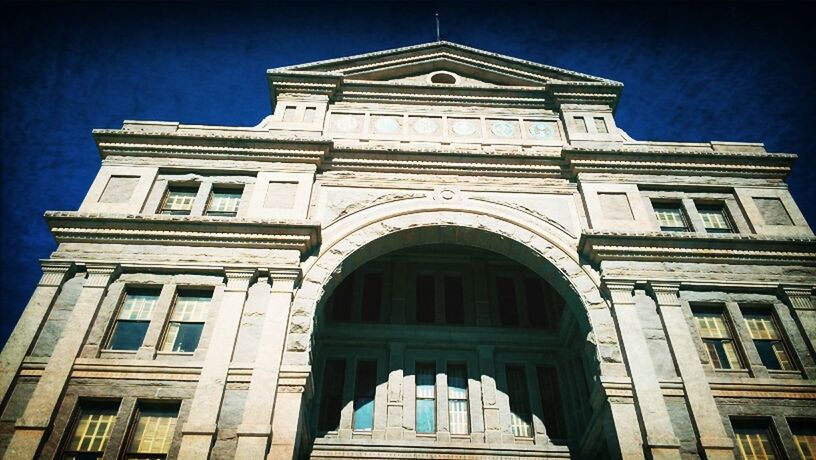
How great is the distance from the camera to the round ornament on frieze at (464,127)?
22.3 metres

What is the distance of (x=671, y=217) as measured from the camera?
1933cm

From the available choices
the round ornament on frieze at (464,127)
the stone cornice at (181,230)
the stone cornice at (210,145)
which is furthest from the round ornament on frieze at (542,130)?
the stone cornice at (181,230)

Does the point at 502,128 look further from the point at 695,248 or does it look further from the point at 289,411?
the point at 289,411

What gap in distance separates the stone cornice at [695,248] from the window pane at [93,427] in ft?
46.0

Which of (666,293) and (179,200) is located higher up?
(179,200)

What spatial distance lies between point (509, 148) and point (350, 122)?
634 cm

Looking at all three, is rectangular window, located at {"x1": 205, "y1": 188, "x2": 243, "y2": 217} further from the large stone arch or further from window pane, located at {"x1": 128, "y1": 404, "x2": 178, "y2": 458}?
window pane, located at {"x1": 128, "y1": 404, "x2": 178, "y2": 458}

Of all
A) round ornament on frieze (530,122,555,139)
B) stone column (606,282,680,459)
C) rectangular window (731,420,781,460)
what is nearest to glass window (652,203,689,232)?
stone column (606,282,680,459)

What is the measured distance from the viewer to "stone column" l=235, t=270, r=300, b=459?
1321 cm

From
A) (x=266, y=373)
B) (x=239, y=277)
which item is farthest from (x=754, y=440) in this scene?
(x=239, y=277)

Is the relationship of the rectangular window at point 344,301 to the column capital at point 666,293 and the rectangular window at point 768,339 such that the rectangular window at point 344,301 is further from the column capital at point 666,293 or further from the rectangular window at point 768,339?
the rectangular window at point 768,339

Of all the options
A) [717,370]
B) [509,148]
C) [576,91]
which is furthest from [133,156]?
[717,370]

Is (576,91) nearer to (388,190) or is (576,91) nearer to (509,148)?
(509,148)

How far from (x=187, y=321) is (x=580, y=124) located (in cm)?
1592
